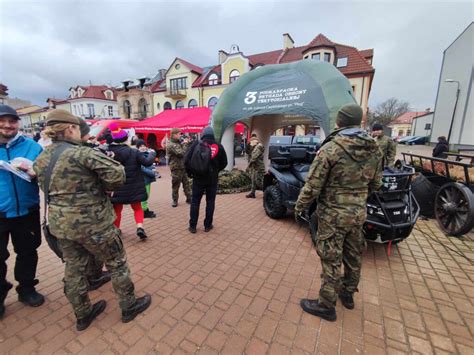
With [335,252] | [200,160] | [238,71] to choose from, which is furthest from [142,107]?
[335,252]

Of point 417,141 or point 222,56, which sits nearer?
point 222,56

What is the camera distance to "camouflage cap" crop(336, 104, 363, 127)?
1.97m

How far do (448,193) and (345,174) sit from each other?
3722mm

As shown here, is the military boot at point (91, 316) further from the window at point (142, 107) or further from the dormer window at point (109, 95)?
the dormer window at point (109, 95)

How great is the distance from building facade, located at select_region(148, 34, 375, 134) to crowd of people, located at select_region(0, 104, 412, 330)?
19.4m

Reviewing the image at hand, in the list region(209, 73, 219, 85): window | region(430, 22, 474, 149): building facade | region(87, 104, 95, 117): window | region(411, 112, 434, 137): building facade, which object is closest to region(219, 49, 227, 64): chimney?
region(209, 73, 219, 85): window

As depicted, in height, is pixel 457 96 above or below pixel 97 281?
above

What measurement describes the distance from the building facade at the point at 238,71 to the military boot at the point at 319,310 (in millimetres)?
19808

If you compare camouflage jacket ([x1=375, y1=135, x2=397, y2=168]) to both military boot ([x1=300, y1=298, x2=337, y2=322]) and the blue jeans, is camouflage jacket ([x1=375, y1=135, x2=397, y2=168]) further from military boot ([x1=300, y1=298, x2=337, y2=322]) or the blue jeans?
military boot ([x1=300, y1=298, x2=337, y2=322])

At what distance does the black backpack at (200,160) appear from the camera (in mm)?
3654

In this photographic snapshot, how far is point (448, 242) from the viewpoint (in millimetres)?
3766

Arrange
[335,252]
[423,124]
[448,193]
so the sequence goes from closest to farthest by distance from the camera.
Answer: [335,252] < [448,193] < [423,124]

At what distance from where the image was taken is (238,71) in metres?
24.8

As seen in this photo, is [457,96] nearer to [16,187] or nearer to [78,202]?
[78,202]
